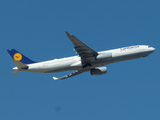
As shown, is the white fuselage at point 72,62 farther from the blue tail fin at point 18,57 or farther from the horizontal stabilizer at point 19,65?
the blue tail fin at point 18,57

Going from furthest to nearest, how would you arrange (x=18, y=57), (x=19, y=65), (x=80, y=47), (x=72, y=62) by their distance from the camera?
(x=18, y=57), (x=72, y=62), (x=19, y=65), (x=80, y=47)

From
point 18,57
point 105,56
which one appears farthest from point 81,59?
point 18,57

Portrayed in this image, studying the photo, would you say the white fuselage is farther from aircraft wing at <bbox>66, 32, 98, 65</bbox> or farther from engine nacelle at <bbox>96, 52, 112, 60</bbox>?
aircraft wing at <bbox>66, 32, 98, 65</bbox>

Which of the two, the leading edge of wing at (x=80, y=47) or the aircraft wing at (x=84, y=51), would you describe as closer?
the leading edge of wing at (x=80, y=47)

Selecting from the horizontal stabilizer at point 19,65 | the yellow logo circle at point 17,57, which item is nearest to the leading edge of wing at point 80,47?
the horizontal stabilizer at point 19,65

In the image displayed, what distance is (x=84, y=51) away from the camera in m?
62.6

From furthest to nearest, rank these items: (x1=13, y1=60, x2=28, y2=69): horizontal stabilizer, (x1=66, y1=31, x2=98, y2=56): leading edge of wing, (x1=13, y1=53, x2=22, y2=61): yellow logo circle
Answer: (x1=13, y1=53, x2=22, y2=61): yellow logo circle
(x1=13, y1=60, x2=28, y2=69): horizontal stabilizer
(x1=66, y1=31, x2=98, y2=56): leading edge of wing

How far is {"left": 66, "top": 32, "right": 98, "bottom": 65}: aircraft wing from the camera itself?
60656 mm

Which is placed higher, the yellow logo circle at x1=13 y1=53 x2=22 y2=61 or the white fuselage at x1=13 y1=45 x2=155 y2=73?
the yellow logo circle at x1=13 y1=53 x2=22 y2=61

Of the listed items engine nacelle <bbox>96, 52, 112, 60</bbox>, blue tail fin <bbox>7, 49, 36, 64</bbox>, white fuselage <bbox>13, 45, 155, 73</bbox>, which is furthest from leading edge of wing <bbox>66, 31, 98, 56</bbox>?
blue tail fin <bbox>7, 49, 36, 64</bbox>

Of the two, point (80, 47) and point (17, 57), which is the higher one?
point (17, 57)

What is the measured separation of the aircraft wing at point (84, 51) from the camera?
60656 mm

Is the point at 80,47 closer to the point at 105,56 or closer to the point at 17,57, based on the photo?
the point at 105,56

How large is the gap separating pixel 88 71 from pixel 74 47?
10700 millimetres
